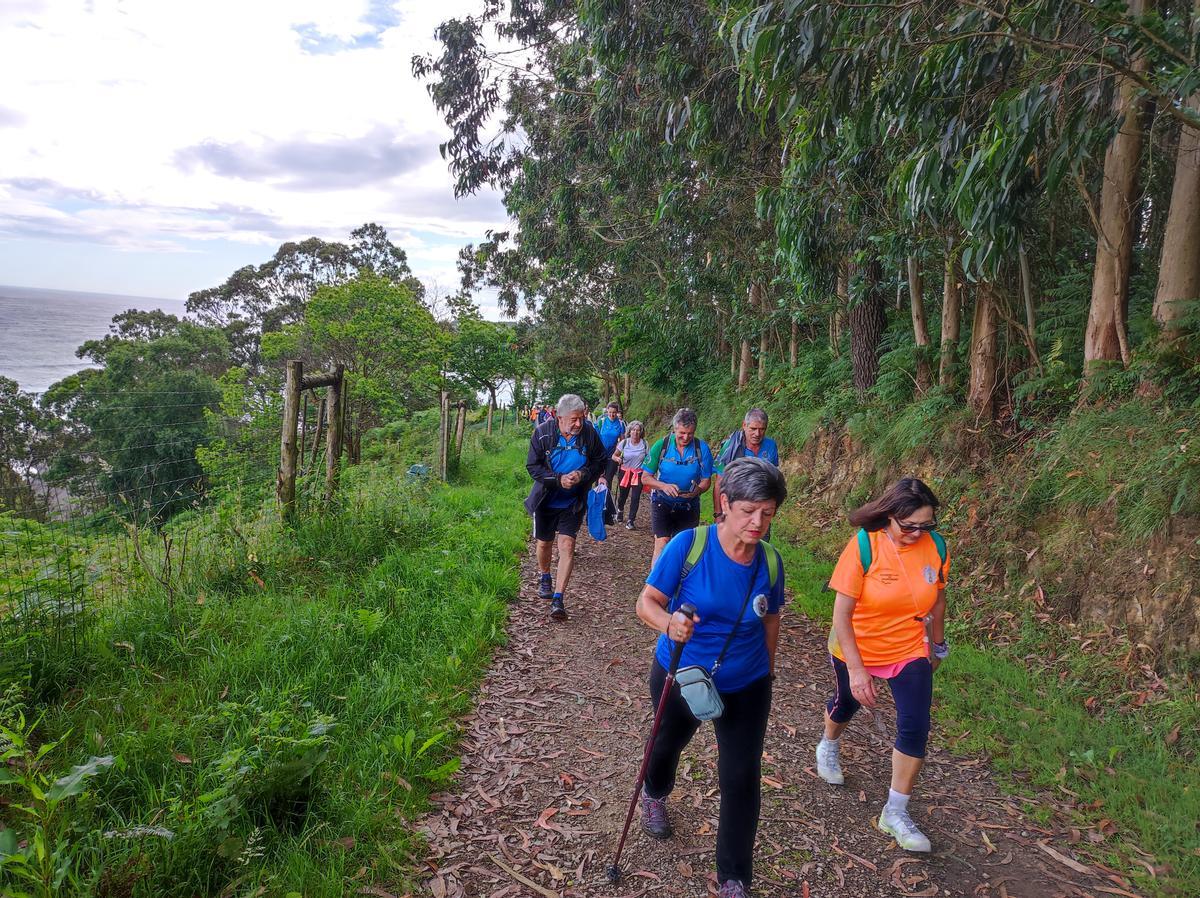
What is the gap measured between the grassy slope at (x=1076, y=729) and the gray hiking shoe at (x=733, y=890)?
68.9 inches

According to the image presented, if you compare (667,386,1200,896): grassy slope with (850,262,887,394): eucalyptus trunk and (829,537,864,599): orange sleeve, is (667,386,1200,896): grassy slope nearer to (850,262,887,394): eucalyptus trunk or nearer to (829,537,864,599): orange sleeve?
(829,537,864,599): orange sleeve

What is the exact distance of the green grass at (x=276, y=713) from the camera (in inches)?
98.3

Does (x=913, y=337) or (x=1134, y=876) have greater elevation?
(x=913, y=337)

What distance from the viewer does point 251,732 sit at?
2.97 metres

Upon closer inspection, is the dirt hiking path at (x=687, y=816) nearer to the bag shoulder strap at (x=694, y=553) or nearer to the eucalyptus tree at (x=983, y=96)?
the bag shoulder strap at (x=694, y=553)

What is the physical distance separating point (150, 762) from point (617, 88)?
32.0ft

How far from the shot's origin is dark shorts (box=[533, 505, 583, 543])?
5.51m

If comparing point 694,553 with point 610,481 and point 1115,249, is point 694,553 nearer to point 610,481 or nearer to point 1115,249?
point 1115,249

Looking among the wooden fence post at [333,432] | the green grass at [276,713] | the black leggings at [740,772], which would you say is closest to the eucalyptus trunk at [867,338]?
the green grass at [276,713]

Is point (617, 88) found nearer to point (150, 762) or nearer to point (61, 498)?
point (61, 498)

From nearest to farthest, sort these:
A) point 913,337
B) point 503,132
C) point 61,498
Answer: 1. point 61,498
2. point 913,337
3. point 503,132

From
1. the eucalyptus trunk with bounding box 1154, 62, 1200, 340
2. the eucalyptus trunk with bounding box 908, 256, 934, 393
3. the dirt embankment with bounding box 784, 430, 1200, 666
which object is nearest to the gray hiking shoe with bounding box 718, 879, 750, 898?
the dirt embankment with bounding box 784, 430, 1200, 666

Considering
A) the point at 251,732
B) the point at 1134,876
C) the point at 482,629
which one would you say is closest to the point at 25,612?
the point at 251,732

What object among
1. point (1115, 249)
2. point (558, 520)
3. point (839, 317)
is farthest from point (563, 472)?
point (839, 317)
